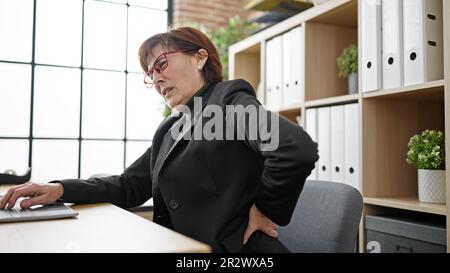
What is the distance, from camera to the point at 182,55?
1315 millimetres

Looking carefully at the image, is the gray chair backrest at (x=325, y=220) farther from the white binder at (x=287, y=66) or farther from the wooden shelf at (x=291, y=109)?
the white binder at (x=287, y=66)

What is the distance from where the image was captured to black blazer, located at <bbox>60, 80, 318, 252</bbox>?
39.6 inches

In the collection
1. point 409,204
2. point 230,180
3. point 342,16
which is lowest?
point 409,204

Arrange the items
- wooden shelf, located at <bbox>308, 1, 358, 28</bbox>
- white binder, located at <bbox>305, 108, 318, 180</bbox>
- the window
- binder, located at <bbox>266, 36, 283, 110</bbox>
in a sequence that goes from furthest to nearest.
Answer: the window
binder, located at <bbox>266, 36, 283, 110</bbox>
white binder, located at <bbox>305, 108, 318, 180</bbox>
wooden shelf, located at <bbox>308, 1, 358, 28</bbox>

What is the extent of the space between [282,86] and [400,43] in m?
0.82

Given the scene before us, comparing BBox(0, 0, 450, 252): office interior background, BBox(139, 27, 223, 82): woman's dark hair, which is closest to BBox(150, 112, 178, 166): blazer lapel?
BBox(139, 27, 223, 82): woman's dark hair

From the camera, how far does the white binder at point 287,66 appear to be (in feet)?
7.62

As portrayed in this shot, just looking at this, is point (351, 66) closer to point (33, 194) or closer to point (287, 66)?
point (287, 66)

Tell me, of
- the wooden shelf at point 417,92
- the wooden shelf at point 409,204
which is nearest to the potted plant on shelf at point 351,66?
the wooden shelf at point 417,92

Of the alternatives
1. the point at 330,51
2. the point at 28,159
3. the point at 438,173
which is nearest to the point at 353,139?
the point at 438,173

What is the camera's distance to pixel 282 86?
2.39 metres

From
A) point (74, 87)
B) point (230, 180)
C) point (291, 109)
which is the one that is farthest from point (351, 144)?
point (74, 87)

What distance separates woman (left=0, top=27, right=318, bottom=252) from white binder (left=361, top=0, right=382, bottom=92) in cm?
80

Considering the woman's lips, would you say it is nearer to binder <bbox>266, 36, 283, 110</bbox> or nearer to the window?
binder <bbox>266, 36, 283, 110</bbox>
